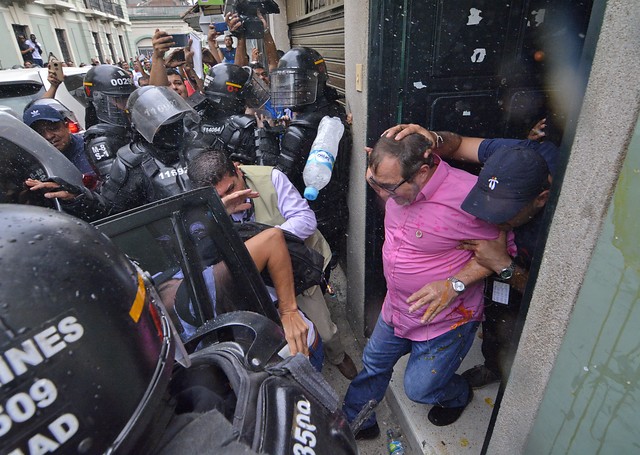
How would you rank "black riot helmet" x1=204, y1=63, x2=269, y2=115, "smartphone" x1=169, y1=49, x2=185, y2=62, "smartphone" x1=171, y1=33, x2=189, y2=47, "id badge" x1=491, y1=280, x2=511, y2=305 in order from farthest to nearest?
"smartphone" x1=171, y1=33, x2=189, y2=47 < "smartphone" x1=169, y1=49, x2=185, y2=62 < "black riot helmet" x1=204, y1=63, x2=269, y2=115 < "id badge" x1=491, y1=280, x2=511, y2=305

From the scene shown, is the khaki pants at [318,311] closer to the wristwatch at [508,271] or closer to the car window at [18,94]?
the wristwatch at [508,271]

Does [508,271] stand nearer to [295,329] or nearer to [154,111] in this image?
[295,329]

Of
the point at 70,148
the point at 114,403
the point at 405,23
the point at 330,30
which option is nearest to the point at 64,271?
the point at 114,403

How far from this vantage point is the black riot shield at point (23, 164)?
2367mm

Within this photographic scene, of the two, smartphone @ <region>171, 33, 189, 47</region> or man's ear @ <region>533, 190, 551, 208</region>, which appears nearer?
man's ear @ <region>533, 190, 551, 208</region>

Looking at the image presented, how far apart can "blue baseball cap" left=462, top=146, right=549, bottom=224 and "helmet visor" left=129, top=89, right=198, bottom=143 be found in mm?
2202

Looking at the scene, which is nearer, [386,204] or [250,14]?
[386,204]

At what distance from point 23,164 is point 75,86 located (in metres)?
4.90

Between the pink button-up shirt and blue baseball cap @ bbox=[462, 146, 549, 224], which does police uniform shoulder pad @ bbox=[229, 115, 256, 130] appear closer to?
the pink button-up shirt

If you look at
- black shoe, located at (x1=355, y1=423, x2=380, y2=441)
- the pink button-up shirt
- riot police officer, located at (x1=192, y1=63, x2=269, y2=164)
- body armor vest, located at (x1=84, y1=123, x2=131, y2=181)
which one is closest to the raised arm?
riot police officer, located at (x1=192, y1=63, x2=269, y2=164)

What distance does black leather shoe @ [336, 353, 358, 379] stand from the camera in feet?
9.29

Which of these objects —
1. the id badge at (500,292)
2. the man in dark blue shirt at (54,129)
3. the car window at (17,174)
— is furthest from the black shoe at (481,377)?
the man in dark blue shirt at (54,129)

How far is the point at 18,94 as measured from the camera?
493 centimetres

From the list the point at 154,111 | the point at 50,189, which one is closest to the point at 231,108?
the point at 154,111
